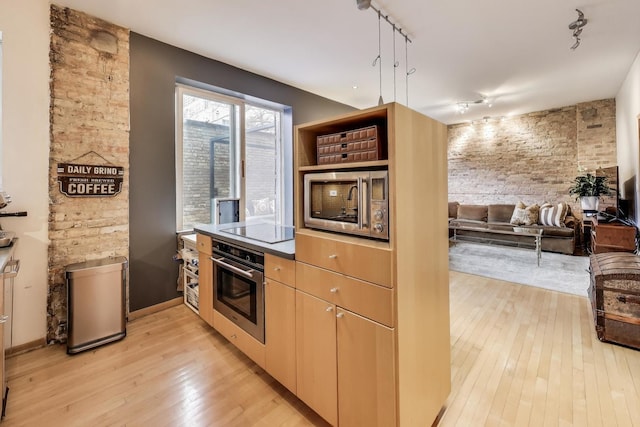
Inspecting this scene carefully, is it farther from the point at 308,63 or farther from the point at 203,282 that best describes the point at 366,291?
the point at 308,63

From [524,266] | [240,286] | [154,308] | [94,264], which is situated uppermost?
[94,264]

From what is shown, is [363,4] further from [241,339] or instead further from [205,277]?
[241,339]

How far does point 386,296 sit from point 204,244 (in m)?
1.86

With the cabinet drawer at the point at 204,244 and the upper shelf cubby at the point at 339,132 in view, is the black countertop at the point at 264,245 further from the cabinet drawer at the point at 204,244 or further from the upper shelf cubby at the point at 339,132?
the upper shelf cubby at the point at 339,132

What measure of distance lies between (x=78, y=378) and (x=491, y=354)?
3076mm

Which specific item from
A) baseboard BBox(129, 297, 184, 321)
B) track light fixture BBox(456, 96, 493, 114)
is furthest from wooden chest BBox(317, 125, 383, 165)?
track light fixture BBox(456, 96, 493, 114)

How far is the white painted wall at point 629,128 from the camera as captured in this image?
356 centimetres

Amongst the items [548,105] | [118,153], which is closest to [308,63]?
[118,153]

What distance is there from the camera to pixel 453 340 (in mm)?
2486

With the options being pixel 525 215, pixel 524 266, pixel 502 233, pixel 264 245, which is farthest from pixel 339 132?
pixel 525 215

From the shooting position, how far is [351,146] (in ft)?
4.76

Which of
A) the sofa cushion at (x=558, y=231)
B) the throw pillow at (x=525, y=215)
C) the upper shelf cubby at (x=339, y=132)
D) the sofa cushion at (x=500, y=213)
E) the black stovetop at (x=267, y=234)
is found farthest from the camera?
the sofa cushion at (x=500, y=213)

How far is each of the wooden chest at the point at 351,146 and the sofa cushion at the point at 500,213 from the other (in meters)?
6.25

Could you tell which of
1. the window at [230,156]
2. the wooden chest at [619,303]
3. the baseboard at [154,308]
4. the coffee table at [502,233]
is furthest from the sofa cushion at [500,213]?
the baseboard at [154,308]
